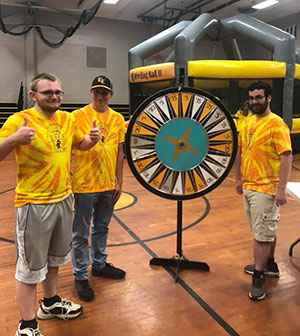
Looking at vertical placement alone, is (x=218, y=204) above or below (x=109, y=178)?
below

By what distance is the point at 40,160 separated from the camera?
184 cm

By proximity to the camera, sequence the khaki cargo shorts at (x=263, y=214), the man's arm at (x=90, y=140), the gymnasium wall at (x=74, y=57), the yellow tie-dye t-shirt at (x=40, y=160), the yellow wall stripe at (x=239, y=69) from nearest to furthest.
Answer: the yellow tie-dye t-shirt at (x=40, y=160) < the man's arm at (x=90, y=140) < the khaki cargo shorts at (x=263, y=214) < the yellow wall stripe at (x=239, y=69) < the gymnasium wall at (x=74, y=57)

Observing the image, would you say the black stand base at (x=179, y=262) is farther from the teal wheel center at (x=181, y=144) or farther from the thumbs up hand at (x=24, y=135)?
the thumbs up hand at (x=24, y=135)

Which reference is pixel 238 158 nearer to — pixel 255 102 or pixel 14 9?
pixel 255 102

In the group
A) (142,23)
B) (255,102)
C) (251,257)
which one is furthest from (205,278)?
(142,23)

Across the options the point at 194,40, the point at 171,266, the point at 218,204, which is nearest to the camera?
the point at 171,266

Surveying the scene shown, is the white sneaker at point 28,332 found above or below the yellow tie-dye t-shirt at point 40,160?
below

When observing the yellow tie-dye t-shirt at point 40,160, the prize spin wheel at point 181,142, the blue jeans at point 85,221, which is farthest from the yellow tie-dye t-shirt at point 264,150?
the yellow tie-dye t-shirt at point 40,160

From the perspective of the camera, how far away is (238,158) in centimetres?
273

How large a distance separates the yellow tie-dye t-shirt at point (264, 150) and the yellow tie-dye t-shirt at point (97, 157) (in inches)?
38.2

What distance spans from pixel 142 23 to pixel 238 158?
12.7 metres

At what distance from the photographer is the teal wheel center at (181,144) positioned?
8.48 feet

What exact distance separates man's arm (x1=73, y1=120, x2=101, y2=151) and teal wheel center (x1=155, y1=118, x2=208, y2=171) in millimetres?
608

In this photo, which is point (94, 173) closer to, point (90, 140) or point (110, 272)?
point (90, 140)
